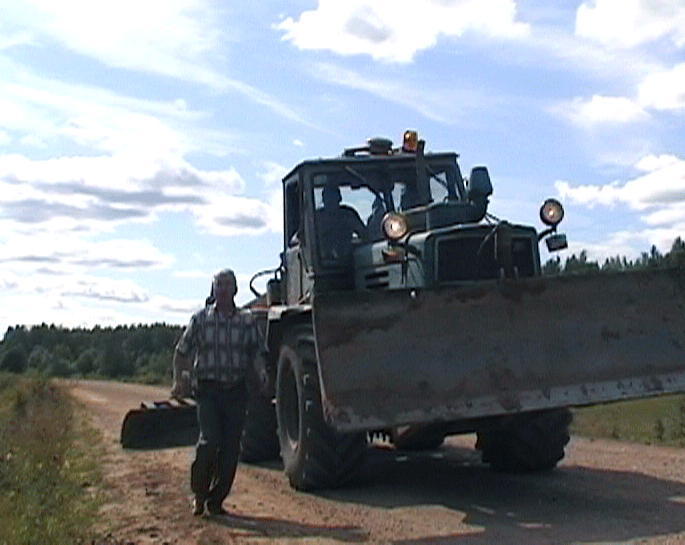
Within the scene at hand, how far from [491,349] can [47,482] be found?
5.01 meters

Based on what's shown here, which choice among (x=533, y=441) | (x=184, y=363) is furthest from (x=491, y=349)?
(x=184, y=363)

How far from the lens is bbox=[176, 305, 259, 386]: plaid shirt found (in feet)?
29.0

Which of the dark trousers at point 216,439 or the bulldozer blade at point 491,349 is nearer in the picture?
the bulldozer blade at point 491,349

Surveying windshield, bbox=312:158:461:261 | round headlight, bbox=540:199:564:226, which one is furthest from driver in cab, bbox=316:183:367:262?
round headlight, bbox=540:199:564:226

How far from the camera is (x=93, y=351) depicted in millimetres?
70250

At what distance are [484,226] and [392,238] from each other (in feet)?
2.58

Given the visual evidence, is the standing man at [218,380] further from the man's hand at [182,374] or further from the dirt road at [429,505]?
the dirt road at [429,505]

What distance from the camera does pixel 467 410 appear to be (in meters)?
8.59

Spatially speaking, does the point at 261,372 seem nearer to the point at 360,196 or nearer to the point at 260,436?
the point at 360,196

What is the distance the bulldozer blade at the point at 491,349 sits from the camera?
8.55m

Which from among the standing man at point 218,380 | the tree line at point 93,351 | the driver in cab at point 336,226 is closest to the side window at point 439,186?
the driver in cab at point 336,226

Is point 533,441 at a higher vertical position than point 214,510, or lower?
higher

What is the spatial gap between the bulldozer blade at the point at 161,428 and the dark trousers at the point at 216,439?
5384mm

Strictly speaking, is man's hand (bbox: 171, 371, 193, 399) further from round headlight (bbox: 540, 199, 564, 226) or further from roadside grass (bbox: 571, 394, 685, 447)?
roadside grass (bbox: 571, 394, 685, 447)
